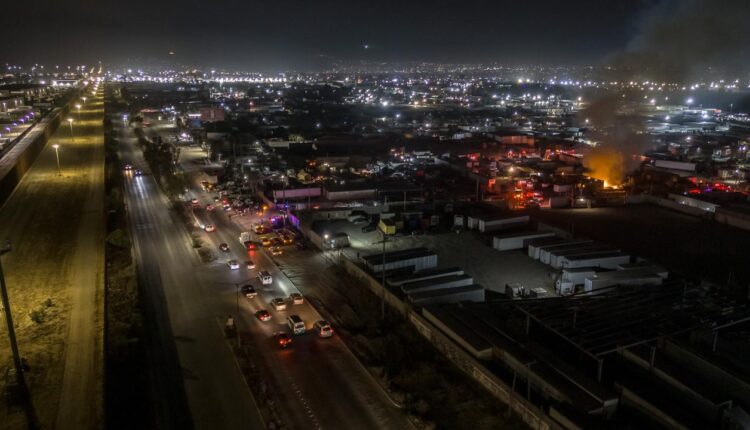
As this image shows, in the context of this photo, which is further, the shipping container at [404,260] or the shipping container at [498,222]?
the shipping container at [498,222]

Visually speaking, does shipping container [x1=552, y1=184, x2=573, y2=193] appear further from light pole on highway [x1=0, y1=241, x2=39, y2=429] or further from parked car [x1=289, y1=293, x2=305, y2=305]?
light pole on highway [x1=0, y1=241, x2=39, y2=429]

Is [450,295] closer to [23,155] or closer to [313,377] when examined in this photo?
Answer: [313,377]

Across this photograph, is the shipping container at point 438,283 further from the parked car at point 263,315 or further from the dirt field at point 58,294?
the dirt field at point 58,294

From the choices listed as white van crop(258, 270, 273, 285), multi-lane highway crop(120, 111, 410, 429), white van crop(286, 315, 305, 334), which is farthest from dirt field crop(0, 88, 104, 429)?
white van crop(258, 270, 273, 285)

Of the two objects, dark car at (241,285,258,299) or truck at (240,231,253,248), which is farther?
truck at (240,231,253,248)

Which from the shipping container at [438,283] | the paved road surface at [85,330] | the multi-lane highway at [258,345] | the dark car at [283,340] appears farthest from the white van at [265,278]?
the paved road surface at [85,330]

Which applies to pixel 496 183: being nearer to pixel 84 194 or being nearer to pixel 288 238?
pixel 288 238
